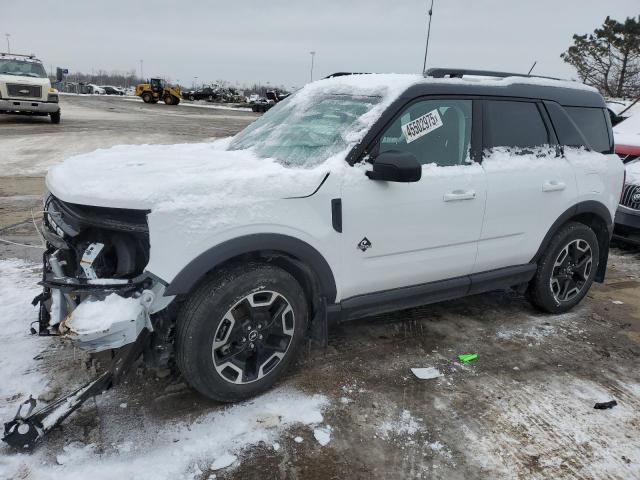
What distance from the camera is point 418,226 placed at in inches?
125

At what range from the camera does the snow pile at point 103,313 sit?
2.30 m

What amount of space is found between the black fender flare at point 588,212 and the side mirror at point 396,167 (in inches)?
65.8

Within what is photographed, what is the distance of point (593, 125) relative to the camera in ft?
13.9

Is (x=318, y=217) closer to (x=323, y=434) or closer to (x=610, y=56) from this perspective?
(x=323, y=434)

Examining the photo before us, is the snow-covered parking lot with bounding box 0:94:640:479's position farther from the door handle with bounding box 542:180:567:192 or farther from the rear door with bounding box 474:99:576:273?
the door handle with bounding box 542:180:567:192

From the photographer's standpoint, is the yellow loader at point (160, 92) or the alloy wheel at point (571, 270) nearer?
the alloy wheel at point (571, 270)

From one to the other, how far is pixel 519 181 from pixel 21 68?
18.4m

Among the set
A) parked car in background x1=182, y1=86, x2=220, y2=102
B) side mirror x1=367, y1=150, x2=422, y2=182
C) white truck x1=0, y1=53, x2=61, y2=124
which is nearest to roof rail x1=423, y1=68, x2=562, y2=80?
side mirror x1=367, y1=150, x2=422, y2=182

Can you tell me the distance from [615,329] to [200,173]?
3613 millimetres

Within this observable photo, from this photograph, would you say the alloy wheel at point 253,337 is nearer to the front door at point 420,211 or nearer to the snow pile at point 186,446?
the snow pile at point 186,446

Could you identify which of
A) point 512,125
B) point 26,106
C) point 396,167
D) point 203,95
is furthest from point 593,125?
point 203,95

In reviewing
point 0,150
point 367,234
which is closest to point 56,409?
point 367,234

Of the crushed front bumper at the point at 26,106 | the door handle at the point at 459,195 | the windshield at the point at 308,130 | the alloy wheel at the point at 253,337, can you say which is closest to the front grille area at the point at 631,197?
the door handle at the point at 459,195

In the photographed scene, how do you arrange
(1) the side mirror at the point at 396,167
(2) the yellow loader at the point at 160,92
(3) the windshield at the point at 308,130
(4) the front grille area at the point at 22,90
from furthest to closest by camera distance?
(2) the yellow loader at the point at 160,92
(4) the front grille area at the point at 22,90
(3) the windshield at the point at 308,130
(1) the side mirror at the point at 396,167
